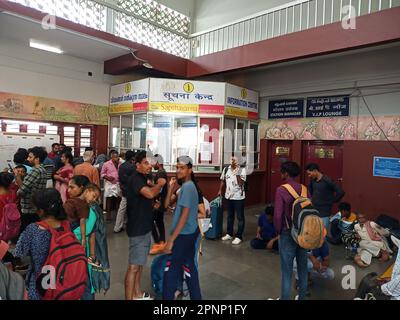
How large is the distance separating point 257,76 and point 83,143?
5.25 m

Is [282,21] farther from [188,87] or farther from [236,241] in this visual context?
[236,241]

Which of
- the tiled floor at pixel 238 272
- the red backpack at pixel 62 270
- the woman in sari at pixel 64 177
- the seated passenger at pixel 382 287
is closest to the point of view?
the red backpack at pixel 62 270

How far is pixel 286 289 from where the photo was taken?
105 inches

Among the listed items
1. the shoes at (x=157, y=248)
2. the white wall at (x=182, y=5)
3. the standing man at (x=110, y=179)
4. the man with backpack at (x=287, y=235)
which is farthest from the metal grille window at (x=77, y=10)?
the man with backpack at (x=287, y=235)

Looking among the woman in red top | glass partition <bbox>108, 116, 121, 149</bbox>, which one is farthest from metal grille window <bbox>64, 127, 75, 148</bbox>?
the woman in red top

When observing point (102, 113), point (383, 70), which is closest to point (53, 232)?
point (102, 113)

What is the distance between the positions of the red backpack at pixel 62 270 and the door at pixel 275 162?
22.9 ft

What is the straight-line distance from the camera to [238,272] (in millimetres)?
3594

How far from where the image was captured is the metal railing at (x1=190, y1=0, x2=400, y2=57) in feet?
19.6

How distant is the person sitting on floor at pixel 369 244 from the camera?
409 centimetres

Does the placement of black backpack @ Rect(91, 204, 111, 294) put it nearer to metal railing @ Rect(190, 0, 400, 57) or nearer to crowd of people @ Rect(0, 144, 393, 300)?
crowd of people @ Rect(0, 144, 393, 300)

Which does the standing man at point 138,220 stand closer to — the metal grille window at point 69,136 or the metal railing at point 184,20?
the metal railing at point 184,20

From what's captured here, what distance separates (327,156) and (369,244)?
341cm

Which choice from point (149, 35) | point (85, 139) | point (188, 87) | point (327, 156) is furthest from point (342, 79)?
point (85, 139)
